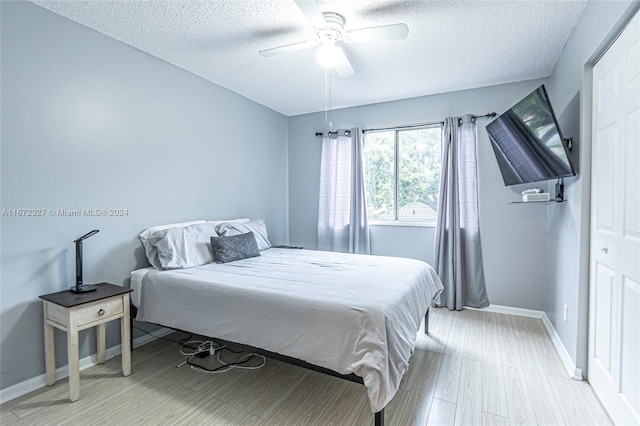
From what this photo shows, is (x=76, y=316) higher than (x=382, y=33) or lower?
lower

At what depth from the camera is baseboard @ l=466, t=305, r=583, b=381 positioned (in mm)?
2239

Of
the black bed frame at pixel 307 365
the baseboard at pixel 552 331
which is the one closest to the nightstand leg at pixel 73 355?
the black bed frame at pixel 307 365

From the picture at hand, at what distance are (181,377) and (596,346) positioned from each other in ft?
9.37

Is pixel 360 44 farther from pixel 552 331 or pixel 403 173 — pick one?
pixel 552 331

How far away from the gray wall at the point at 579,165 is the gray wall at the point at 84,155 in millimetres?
3332

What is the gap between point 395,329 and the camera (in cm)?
172

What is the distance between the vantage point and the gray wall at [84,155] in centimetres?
207

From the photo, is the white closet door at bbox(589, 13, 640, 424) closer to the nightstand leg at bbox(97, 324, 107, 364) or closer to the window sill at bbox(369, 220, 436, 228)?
the window sill at bbox(369, 220, 436, 228)

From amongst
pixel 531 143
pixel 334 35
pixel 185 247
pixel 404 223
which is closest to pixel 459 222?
pixel 404 223

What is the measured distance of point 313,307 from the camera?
6.03 ft

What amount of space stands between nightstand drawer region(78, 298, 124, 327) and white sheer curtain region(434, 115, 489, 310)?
325 cm

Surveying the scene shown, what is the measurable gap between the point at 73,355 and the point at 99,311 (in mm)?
283

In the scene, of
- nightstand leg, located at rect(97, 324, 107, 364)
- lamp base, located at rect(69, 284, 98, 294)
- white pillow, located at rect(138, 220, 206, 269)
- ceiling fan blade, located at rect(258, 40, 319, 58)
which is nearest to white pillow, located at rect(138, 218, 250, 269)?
white pillow, located at rect(138, 220, 206, 269)

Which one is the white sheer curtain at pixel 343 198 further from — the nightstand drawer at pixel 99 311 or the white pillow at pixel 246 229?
the nightstand drawer at pixel 99 311
